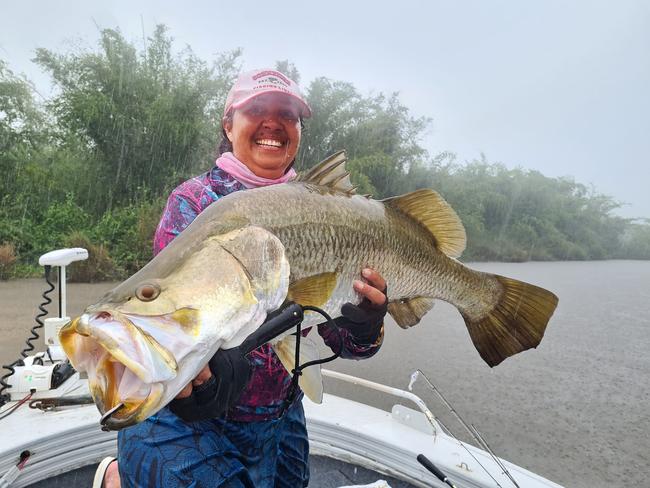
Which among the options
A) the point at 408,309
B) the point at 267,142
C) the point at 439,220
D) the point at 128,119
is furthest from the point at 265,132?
the point at 128,119

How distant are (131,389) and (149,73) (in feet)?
64.3

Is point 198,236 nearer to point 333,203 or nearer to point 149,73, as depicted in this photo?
point 333,203

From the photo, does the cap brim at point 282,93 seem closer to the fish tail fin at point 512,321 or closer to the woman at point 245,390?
the woman at point 245,390

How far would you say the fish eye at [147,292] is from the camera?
41.3 inches

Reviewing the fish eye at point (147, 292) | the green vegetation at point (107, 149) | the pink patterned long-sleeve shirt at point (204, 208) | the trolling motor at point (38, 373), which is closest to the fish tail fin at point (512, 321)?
the pink patterned long-sleeve shirt at point (204, 208)

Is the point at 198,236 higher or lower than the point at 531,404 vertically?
higher

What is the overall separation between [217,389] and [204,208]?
2.41ft

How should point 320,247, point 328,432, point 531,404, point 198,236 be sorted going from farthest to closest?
point 531,404, point 328,432, point 320,247, point 198,236

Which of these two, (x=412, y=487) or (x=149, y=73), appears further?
(x=149, y=73)

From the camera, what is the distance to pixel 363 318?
1.76 meters

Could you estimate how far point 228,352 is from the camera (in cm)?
123

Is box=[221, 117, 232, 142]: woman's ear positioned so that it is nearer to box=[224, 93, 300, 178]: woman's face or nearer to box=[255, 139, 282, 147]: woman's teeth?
box=[224, 93, 300, 178]: woman's face

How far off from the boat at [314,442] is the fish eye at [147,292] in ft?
6.84

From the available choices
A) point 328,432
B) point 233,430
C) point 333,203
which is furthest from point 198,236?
point 328,432
